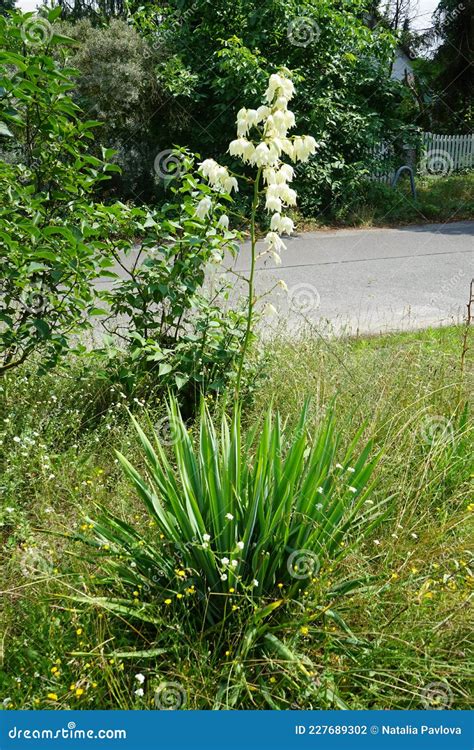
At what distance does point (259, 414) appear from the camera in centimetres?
397

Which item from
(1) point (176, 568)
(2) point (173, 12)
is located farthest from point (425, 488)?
(2) point (173, 12)

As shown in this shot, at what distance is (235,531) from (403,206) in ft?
44.5

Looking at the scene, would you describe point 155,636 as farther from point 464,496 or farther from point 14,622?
point 464,496

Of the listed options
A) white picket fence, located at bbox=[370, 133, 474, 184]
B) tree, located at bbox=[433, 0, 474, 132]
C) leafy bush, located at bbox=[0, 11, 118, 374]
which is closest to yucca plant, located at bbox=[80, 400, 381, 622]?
leafy bush, located at bbox=[0, 11, 118, 374]

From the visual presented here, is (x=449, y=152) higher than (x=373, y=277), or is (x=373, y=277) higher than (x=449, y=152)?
(x=449, y=152)

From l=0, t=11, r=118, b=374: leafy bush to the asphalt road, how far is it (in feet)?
6.32

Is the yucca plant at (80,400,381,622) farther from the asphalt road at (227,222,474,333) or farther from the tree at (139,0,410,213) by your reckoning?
the tree at (139,0,410,213)

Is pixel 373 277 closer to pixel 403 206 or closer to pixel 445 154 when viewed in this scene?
pixel 403 206

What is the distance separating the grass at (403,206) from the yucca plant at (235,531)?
11.5m

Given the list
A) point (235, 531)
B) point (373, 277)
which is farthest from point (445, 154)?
point (235, 531)

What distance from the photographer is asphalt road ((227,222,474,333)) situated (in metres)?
6.82

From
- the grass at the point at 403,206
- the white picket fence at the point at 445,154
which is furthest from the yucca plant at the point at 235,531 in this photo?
the white picket fence at the point at 445,154

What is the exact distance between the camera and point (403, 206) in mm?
14711

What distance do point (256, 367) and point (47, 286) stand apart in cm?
132
